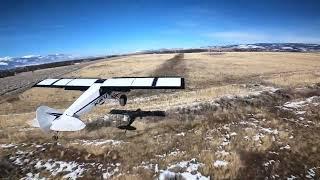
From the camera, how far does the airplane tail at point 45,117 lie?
20141 millimetres

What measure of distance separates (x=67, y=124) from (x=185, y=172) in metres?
8.46

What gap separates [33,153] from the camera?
1983 centimetres

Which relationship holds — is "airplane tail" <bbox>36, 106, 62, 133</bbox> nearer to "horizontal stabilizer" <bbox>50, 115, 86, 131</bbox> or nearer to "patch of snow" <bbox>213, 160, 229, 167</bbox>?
"horizontal stabilizer" <bbox>50, 115, 86, 131</bbox>

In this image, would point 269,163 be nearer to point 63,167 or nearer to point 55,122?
point 63,167

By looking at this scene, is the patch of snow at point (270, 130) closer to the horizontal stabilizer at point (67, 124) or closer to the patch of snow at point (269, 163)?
the patch of snow at point (269, 163)

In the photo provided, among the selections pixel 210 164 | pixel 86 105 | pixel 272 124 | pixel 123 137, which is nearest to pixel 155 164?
pixel 210 164

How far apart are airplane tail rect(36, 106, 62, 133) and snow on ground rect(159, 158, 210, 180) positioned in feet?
27.6

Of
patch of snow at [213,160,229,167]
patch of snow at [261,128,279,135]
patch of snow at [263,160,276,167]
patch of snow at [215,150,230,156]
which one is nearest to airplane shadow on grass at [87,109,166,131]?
patch of snow at [215,150,230,156]

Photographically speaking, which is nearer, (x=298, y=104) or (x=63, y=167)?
(x=63, y=167)

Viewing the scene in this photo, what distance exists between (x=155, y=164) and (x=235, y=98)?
1651cm

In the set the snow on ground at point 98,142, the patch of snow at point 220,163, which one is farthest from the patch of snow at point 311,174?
the snow on ground at point 98,142

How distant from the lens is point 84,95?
25.1 meters

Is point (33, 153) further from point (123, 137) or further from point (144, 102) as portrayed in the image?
point (144, 102)

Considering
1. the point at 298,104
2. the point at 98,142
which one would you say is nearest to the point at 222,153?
the point at 98,142
